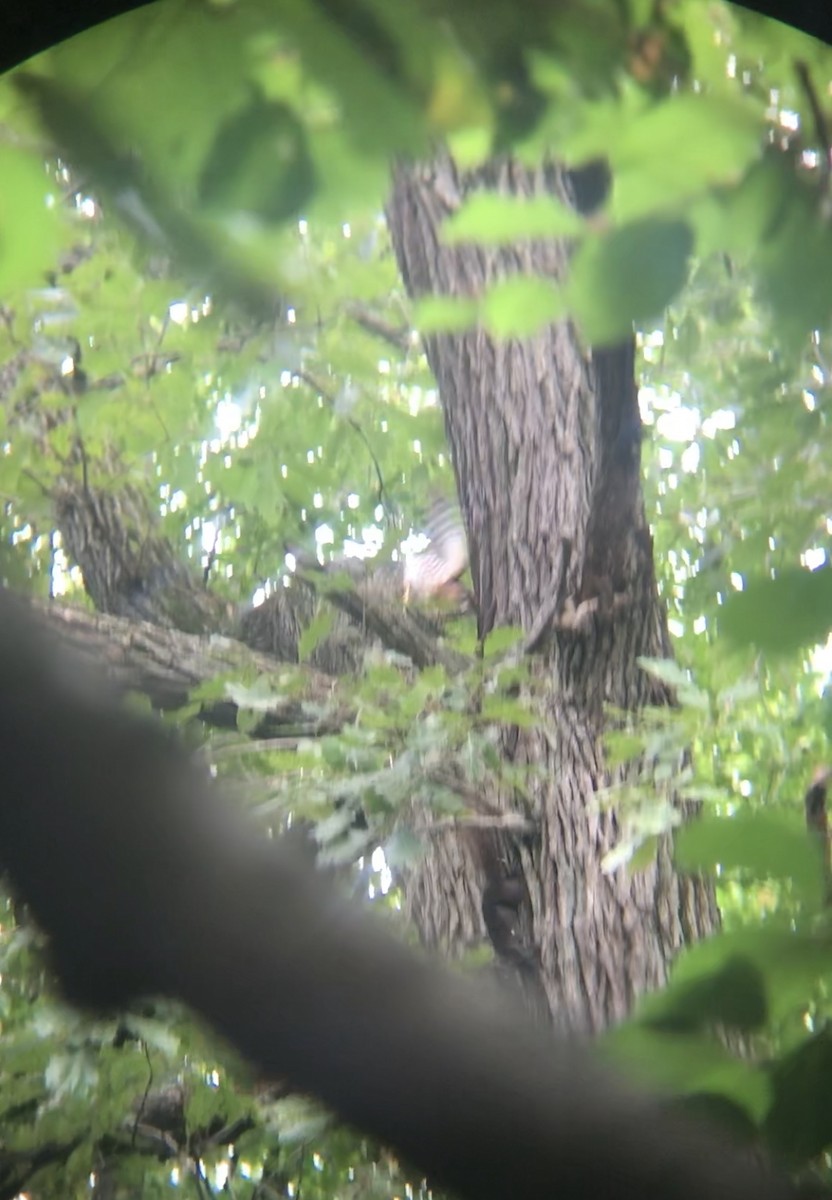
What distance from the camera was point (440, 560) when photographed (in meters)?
1.08

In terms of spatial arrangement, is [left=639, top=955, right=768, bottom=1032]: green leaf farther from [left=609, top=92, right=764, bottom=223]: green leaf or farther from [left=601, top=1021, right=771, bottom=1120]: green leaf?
[left=609, top=92, right=764, bottom=223]: green leaf

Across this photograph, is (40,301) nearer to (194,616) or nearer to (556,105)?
(194,616)

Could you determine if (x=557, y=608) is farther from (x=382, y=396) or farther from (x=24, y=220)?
(x=24, y=220)

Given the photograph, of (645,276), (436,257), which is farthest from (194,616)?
(645,276)

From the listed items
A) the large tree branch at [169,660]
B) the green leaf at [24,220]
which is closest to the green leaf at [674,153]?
the green leaf at [24,220]

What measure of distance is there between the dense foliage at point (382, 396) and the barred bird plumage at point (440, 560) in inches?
1.1

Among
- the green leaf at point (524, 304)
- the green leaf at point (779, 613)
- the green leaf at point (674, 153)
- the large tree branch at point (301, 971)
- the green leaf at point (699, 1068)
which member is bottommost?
the large tree branch at point (301, 971)

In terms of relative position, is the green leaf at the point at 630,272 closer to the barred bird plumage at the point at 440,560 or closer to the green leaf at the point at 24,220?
the green leaf at the point at 24,220

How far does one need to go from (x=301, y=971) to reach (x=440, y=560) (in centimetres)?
67

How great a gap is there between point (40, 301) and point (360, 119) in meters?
0.45

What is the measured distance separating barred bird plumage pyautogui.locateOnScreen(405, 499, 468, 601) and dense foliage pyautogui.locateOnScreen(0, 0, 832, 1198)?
27 mm

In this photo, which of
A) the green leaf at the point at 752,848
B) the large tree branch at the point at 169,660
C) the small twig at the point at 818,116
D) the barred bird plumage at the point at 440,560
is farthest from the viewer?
the barred bird plumage at the point at 440,560

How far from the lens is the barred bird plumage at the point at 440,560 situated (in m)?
1.06

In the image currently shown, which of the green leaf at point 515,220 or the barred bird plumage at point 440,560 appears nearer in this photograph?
the green leaf at point 515,220
